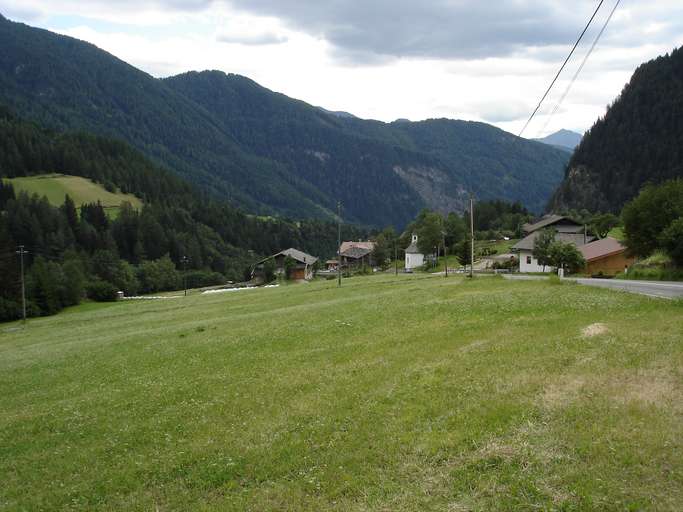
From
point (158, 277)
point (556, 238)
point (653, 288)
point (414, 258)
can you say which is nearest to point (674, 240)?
point (653, 288)

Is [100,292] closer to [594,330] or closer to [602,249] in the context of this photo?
[602,249]

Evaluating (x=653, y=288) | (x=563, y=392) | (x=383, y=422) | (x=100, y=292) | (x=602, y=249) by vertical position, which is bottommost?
(x=100, y=292)

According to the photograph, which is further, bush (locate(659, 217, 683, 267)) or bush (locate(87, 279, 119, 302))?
bush (locate(87, 279, 119, 302))

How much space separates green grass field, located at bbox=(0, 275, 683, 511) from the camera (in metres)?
11.2

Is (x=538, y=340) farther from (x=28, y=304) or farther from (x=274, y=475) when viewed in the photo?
(x=28, y=304)

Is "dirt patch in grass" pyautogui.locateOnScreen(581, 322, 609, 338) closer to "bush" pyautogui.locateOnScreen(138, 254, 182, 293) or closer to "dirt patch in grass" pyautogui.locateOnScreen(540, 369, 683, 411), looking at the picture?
"dirt patch in grass" pyautogui.locateOnScreen(540, 369, 683, 411)

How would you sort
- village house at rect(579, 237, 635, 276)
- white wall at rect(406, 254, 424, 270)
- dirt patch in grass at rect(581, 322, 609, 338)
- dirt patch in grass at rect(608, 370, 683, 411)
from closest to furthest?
dirt patch in grass at rect(608, 370, 683, 411) < dirt patch in grass at rect(581, 322, 609, 338) < village house at rect(579, 237, 635, 276) < white wall at rect(406, 254, 424, 270)

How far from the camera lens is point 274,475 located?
1266cm

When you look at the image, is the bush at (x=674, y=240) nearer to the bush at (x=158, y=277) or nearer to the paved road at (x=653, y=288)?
the paved road at (x=653, y=288)

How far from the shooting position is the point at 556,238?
348 feet

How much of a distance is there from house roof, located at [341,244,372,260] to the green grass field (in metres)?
142

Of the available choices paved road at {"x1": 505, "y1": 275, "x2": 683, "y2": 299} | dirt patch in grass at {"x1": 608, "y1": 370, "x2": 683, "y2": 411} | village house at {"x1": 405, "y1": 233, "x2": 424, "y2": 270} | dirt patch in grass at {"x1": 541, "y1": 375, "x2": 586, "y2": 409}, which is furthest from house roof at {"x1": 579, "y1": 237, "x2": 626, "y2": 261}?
dirt patch in grass at {"x1": 541, "y1": 375, "x2": 586, "y2": 409}

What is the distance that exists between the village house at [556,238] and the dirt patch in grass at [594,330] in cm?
6712

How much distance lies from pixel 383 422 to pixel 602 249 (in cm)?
Answer: 7737
